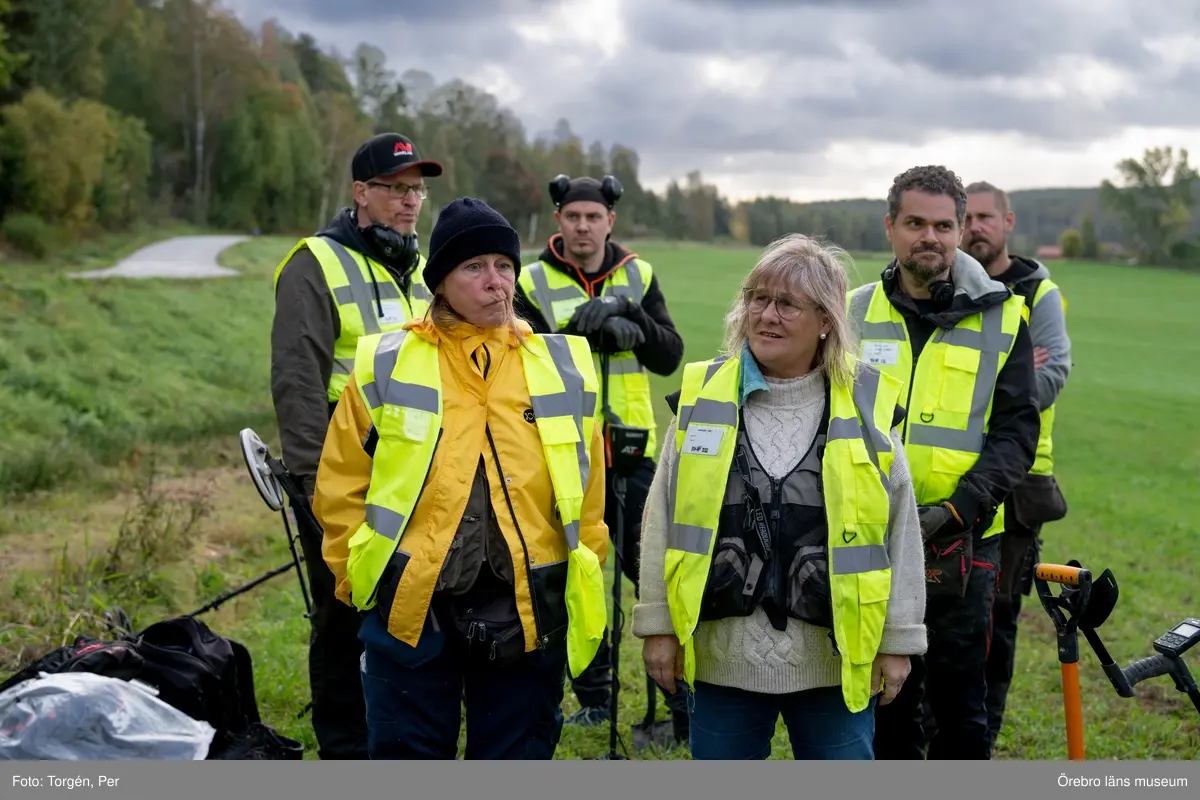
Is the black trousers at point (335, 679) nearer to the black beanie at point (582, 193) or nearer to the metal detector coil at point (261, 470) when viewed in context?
the metal detector coil at point (261, 470)

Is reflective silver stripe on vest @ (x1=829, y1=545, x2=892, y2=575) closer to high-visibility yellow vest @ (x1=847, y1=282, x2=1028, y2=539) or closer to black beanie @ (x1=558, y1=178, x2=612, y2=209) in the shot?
high-visibility yellow vest @ (x1=847, y1=282, x2=1028, y2=539)

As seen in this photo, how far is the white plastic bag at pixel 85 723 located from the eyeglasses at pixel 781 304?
8.68ft

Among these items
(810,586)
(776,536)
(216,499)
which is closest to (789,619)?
(810,586)

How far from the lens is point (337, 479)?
3.20m

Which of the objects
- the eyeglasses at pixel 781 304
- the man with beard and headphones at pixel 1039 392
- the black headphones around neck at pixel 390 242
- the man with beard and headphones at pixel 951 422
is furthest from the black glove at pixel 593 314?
the eyeglasses at pixel 781 304

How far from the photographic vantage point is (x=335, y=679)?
459cm

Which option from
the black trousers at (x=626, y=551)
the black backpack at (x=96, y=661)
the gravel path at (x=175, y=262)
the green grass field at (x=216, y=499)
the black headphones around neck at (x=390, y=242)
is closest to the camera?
the black backpack at (x=96, y=661)

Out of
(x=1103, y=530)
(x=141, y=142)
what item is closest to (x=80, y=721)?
(x=1103, y=530)

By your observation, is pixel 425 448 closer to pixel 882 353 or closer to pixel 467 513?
pixel 467 513

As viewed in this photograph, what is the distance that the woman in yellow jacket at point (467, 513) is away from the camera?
3104 millimetres

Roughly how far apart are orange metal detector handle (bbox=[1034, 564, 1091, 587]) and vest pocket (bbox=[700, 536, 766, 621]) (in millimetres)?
806

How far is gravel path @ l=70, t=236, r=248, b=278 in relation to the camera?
26.1 meters

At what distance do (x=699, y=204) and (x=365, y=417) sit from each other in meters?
80.9

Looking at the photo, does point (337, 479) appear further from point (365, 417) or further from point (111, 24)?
point (111, 24)
